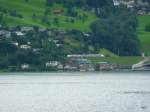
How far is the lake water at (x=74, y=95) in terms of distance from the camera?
8956 cm

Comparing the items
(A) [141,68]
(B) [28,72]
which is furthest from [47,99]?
(A) [141,68]

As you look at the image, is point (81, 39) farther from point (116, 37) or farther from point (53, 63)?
point (53, 63)

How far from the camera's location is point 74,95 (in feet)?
342

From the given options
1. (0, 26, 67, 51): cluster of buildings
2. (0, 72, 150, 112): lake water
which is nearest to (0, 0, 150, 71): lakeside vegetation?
(0, 26, 67, 51): cluster of buildings

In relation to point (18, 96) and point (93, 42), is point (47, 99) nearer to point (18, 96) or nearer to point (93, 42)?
point (18, 96)

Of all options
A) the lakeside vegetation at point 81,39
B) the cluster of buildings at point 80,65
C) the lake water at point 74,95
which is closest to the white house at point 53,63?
the cluster of buildings at point 80,65

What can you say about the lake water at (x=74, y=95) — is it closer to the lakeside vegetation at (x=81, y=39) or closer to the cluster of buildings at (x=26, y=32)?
the lakeside vegetation at (x=81, y=39)

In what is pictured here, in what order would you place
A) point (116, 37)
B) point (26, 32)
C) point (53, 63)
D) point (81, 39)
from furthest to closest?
point (116, 37), point (81, 39), point (26, 32), point (53, 63)

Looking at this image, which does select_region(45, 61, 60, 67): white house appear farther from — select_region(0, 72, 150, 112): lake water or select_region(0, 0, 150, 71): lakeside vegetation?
select_region(0, 72, 150, 112): lake water

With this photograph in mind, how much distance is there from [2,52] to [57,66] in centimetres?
747

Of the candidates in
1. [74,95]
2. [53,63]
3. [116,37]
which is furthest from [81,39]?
[74,95]

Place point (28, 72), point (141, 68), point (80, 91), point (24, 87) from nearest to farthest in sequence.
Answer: point (80, 91)
point (24, 87)
point (28, 72)
point (141, 68)

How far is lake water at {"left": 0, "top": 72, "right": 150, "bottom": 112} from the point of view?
89.6 m

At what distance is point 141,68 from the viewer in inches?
6919
